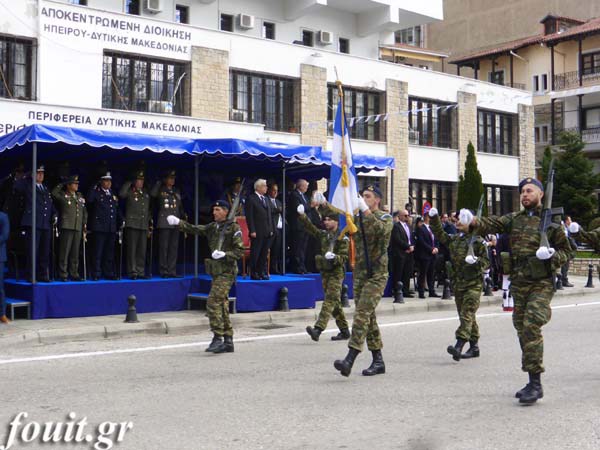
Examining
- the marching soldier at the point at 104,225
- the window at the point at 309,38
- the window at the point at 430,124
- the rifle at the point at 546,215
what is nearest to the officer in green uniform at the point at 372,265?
the rifle at the point at 546,215

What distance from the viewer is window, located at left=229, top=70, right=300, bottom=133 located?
2883 centimetres

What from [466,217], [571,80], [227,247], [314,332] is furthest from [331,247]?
[571,80]

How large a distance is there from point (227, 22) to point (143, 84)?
6628 millimetres

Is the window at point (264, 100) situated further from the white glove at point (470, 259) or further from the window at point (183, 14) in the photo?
the white glove at point (470, 259)

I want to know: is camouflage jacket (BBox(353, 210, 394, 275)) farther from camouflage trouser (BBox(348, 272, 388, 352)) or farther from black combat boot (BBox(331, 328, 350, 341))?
black combat boot (BBox(331, 328, 350, 341))

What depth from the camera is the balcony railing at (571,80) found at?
4831 cm

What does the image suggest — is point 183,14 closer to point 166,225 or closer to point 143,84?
point 143,84

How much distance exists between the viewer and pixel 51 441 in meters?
6.17

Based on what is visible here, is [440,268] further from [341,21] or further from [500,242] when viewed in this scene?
[341,21]

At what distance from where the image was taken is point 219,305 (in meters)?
10.6

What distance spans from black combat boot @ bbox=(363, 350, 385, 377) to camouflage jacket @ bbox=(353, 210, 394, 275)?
3.08 ft

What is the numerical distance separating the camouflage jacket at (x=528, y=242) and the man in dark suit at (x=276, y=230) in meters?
8.55

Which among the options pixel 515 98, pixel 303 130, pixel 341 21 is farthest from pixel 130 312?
pixel 515 98

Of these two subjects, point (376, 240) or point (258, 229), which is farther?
point (258, 229)
